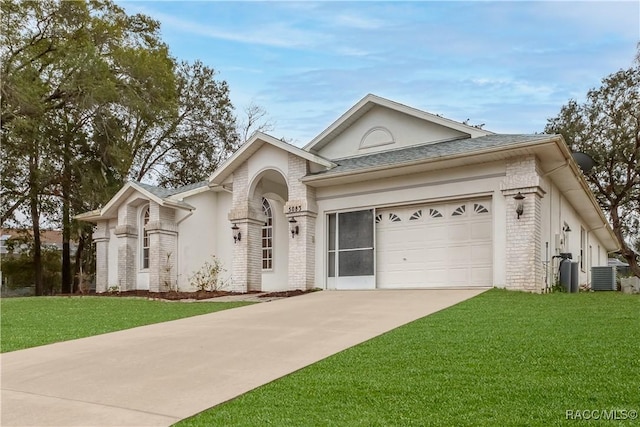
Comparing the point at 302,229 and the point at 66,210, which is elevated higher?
the point at 66,210

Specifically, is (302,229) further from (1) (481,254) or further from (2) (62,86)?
(2) (62,86)

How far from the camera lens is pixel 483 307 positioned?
9.73 metres

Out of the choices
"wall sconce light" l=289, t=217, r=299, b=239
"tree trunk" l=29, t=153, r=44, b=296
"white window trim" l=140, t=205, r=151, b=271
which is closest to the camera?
"wall sconce light" l=289, t=217, r=299, b=239

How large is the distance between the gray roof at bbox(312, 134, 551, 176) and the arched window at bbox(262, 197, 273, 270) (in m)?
3.30

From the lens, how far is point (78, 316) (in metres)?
11.5

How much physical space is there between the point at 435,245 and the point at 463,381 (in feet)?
30.9

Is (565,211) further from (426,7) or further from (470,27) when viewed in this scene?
(426,7)

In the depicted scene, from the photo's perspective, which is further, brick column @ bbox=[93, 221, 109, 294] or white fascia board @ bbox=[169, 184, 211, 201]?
brick column @ bbox=[93, 221, 109, 294]

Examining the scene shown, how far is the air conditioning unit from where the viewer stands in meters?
19.4

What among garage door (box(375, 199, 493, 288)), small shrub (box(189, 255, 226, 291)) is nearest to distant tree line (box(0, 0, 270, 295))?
small shrub (box(189, 255, 226, 291))

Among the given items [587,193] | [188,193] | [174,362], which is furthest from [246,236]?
[174,362]

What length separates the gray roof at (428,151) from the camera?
1308 centimetres

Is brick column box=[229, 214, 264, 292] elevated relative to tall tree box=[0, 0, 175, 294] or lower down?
lower down

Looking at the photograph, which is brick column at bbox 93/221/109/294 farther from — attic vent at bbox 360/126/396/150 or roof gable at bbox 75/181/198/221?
attic vent at bbox 360/126/396/150
